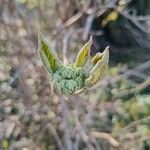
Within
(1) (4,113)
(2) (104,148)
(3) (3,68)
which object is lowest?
(2) (104,148)

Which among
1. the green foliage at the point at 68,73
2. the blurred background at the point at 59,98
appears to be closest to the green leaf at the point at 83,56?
the green foliage at the point at 68,73

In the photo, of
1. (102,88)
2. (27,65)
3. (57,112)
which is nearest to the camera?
(27,65)

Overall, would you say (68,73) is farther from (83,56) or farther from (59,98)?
(59,98)

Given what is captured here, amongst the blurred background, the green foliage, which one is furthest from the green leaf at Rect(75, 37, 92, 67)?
the blurred background

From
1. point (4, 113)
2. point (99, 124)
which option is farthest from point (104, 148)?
point (4, 113)

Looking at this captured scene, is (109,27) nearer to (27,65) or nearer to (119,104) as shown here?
(119,104)

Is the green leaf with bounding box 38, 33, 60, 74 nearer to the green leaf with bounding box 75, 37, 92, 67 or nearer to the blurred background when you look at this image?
the green leaf with bounding box 75, 37, 92, 67

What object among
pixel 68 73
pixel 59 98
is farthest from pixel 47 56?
pixel 59 98
